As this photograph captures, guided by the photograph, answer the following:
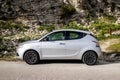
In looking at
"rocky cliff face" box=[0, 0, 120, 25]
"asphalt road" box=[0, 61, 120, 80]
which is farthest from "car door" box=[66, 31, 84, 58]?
"rocky cliff face" box=[0, 0, 120, 25]

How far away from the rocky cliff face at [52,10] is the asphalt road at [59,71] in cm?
1243

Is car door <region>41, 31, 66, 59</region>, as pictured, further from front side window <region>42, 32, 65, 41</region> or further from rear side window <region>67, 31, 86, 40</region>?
rear side window <region>67, 31, 86, 40</region>

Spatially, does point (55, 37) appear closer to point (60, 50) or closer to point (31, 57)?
point (60, 50)

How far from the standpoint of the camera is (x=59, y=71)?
45.6 ft

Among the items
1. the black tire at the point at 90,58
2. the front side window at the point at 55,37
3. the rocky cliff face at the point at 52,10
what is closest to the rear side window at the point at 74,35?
the front side window at the point at 55,37

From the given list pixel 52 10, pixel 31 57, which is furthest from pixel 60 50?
pixel 52 10

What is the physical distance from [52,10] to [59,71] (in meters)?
15.9

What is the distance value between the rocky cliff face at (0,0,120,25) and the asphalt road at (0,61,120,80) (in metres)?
12.4

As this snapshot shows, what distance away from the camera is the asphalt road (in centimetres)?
1273

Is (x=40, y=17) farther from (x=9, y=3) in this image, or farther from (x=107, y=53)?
(x=107, y=53)

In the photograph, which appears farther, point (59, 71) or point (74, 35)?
point (74, 35)

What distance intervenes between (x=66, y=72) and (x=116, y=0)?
62.4ft

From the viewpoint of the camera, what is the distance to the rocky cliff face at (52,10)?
92.9 ft

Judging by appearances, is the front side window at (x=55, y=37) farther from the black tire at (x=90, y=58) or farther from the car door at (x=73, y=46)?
the black tire at (x=90, y=58)
